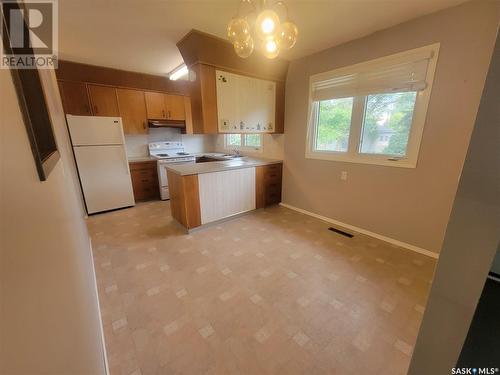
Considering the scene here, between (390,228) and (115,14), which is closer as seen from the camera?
(115,14)

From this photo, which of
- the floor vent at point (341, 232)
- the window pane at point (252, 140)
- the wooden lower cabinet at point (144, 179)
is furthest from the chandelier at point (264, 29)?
the wooden lower cabinet at point (144, 179)

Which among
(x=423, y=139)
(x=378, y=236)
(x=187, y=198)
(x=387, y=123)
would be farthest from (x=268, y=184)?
(x=423, y=139)

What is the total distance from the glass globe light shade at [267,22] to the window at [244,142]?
2.51 m

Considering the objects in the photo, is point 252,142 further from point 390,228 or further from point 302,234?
point 390,228

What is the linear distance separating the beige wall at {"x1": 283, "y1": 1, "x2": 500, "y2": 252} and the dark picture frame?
2.88 metres

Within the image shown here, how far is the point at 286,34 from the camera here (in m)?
1.59

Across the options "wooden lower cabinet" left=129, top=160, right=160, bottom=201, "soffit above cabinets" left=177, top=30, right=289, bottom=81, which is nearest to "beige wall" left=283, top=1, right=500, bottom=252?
"soffit above cabinets" left=177, top=30, right=289, bottom=81

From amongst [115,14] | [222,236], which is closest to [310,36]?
[115,14]

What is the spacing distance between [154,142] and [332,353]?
469 centimetres

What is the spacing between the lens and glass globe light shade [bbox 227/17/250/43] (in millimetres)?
1535

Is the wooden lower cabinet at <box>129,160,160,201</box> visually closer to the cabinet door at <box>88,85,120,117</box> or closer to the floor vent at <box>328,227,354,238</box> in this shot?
the cabinet door at <box>88,85,120,117</box>

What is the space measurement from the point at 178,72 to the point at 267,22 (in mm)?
2887

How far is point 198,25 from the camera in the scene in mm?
2227

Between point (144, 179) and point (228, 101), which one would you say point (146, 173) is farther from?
point (228, 101)
